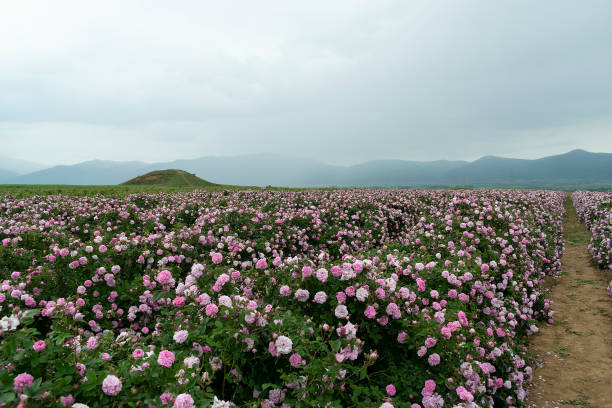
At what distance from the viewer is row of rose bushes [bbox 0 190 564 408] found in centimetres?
226

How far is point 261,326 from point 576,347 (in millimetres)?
6744

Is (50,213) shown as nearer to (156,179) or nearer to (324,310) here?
(324,310)

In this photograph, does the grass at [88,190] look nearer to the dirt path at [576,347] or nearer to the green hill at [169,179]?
the dirt path at [576,347]

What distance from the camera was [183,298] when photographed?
3.35 meters

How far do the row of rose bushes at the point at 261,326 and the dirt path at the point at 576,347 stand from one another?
16.5 inches

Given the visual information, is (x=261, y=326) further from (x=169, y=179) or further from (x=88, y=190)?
(x=169, y=179)

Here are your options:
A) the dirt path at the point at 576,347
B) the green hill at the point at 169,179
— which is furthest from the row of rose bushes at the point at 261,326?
the green hill at the point at 169,179

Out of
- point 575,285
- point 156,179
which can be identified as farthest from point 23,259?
point 156,179

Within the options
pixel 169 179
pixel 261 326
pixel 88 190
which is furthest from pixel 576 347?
pixel 169 179

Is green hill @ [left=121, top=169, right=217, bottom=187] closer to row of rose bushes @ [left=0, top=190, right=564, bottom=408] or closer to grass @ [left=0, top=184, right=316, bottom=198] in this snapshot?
grass @ [left=0, top=184, right=316, bottom=198]

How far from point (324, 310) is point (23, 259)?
22.3ft

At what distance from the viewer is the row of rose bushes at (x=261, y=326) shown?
226 cm

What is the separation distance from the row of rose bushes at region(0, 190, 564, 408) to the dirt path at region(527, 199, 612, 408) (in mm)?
420

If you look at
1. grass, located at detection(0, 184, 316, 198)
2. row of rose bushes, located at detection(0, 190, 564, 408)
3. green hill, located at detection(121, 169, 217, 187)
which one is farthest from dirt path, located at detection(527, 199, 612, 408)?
green hill, located at detection(121, 169, 217, 187)
